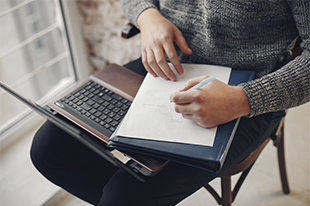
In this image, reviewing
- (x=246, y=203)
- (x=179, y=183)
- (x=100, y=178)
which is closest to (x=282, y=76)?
(x=179, y=183)

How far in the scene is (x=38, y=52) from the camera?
1.73 m

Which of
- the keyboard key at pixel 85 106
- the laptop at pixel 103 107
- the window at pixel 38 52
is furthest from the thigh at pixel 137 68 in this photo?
the window at pixel 38 52

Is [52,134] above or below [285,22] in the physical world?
below

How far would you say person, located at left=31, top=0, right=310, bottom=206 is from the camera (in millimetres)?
573

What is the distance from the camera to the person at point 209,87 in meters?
0.57

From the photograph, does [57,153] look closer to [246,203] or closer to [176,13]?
[176,13]

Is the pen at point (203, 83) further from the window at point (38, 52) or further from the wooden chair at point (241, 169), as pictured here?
the window at point (38, 52)

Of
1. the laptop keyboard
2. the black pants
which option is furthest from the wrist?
the laptop keyboard

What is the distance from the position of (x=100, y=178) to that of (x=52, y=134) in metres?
0.19

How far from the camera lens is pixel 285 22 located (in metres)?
0.67

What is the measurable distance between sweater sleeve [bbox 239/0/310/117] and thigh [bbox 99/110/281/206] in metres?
0.13

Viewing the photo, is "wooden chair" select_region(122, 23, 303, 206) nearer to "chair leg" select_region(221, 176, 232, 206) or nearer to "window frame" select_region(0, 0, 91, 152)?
"chair leg" select_region(221, 176, 232, 206)

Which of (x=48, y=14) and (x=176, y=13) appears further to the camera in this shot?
(x=48, y=14)

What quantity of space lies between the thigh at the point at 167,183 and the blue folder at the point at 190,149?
0.35 feet
